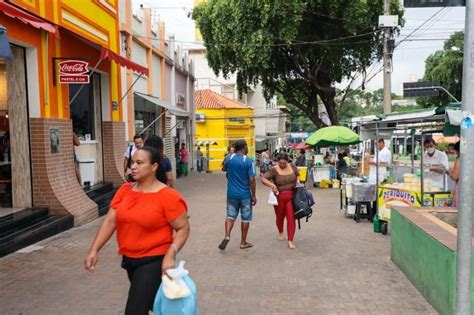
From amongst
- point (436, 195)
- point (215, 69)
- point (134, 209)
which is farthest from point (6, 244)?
point (215, 69)

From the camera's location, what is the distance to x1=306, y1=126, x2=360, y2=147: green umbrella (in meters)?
16.2

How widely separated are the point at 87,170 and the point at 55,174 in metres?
2.63

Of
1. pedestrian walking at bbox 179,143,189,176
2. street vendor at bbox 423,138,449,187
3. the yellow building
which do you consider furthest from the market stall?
the yellow building

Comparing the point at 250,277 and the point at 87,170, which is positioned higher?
the point at 87,170

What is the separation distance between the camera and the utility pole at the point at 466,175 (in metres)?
3.39

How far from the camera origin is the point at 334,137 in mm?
16219

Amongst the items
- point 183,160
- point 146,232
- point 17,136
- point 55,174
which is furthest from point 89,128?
point 183,160

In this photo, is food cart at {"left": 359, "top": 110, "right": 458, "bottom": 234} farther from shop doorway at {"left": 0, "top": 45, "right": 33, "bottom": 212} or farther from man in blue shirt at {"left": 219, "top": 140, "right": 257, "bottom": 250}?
shop doorway at {"left": 0, "top": 45, "right": 33, "bottom": 212}

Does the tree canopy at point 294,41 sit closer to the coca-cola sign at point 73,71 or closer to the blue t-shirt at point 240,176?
the coca-cola sign at point 73,71

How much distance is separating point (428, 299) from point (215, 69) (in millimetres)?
20652

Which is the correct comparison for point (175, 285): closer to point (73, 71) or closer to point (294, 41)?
point (73, 71)

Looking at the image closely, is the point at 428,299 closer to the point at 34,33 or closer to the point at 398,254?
the point at 398,254

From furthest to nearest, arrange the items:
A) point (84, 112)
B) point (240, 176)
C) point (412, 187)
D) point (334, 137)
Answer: point (334, 137)
point (84, 112)
point (412, 187)
point (240, 176)

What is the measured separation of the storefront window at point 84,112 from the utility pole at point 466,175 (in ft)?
31.4
